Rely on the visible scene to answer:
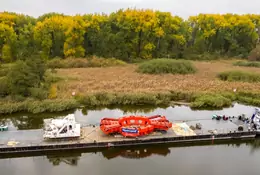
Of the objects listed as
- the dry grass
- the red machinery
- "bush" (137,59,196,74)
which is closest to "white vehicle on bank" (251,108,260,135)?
the red machinery

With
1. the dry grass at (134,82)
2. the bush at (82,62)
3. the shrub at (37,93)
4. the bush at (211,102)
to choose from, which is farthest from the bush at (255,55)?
the shrub at (37,93)

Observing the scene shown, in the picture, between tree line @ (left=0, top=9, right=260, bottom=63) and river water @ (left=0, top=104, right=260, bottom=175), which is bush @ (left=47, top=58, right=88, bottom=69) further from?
river water @ (left=0, top=104, right=260, bottom=175)

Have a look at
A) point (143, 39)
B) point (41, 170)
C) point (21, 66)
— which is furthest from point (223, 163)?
point (143, 39)

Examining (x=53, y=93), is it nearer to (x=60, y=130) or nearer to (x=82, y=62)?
(x=60, y=130)

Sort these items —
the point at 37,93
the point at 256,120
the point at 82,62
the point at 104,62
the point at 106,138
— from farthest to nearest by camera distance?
1. the point at 104,62
2. the point at 82,62
3. the point at 37,93
4. the point at 256,120
5. the point at 106,138

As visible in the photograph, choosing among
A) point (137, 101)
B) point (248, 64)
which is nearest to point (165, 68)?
point (137, 101)

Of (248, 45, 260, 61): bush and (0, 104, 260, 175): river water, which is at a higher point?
(248, 45, 260, 61): bush
